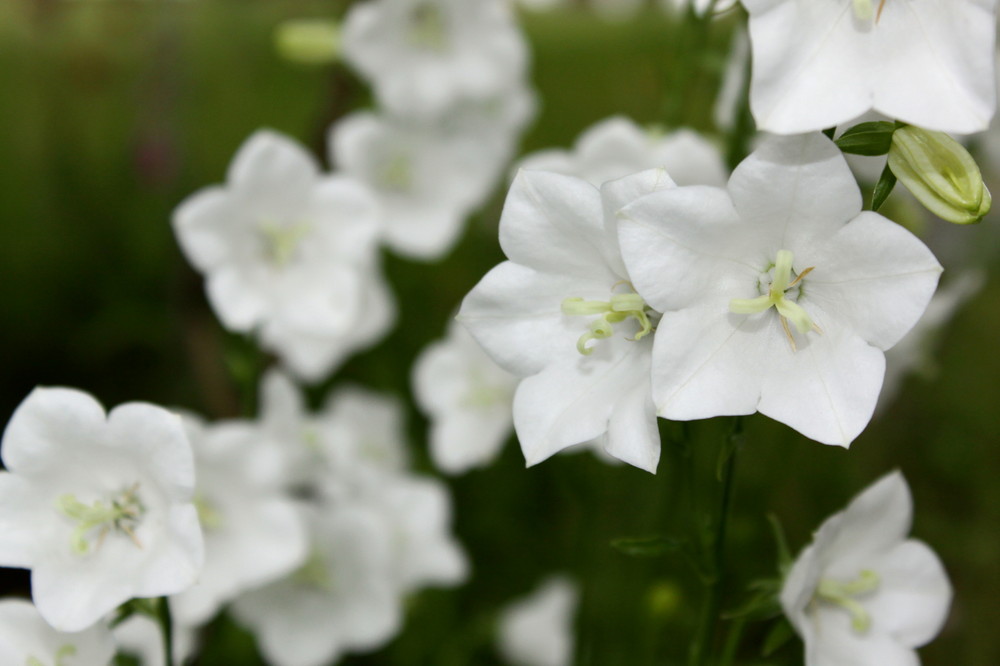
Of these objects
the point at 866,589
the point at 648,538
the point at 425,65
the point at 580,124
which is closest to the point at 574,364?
the point at 648,538

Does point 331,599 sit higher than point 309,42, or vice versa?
point 309,42

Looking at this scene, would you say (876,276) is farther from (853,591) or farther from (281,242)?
(281,242)

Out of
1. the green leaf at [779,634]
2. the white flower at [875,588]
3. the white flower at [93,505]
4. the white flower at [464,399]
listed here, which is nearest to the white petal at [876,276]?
the white flower at [875,588]

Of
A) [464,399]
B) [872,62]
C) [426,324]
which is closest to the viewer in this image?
[872,62]

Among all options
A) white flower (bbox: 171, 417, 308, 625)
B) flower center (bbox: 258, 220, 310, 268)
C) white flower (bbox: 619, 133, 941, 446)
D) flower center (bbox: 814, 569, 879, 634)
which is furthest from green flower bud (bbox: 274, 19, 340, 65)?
flower center (bbox: 814, 569, 879, 634)

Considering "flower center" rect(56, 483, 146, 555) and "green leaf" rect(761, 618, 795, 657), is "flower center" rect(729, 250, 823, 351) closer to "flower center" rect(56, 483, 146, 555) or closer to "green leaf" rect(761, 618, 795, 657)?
"green leaf" rect(761, 618, 795, 657)

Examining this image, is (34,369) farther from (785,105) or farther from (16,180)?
(785,105)

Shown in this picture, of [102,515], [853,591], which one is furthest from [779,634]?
[102,515]
